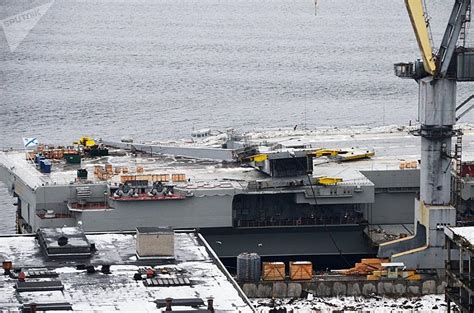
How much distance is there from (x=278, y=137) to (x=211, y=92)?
63.1 m

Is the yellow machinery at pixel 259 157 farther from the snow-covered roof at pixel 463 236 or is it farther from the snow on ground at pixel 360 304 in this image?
the snow-covered roof at pixel 463 236

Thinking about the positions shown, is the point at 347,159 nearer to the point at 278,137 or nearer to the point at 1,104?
the point at 278,137

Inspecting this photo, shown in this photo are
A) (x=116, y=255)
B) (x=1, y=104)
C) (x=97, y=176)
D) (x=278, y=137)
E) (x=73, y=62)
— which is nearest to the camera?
(x=116, y=255)

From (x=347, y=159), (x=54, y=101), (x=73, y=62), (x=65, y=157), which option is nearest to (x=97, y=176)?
(x=65, y=157)

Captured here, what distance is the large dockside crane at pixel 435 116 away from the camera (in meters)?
61.7

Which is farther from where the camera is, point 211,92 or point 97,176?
point 211,92

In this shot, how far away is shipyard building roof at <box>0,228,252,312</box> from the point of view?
4447cm

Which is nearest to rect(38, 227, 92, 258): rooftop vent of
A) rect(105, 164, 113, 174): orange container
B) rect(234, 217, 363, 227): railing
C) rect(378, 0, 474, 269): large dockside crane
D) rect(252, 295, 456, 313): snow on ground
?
rect(252, 295, 456, 313): snow on ground

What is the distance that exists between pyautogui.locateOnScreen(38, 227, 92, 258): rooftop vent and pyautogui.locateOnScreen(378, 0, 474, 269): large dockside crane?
16.2m

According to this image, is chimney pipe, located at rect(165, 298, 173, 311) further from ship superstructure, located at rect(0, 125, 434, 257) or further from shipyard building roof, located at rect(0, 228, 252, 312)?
Result: ship superstructure, located at rect(0, 125, 434, 257)

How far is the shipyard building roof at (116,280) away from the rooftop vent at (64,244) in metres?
0.29

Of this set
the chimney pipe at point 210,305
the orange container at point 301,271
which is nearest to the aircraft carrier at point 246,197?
the orange container at point 301,271

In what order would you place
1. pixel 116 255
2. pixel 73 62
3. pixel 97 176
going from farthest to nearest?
1. pixel 73 62
2. pixel 97 176
3. pixel 116 255

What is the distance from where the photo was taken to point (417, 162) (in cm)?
7181
